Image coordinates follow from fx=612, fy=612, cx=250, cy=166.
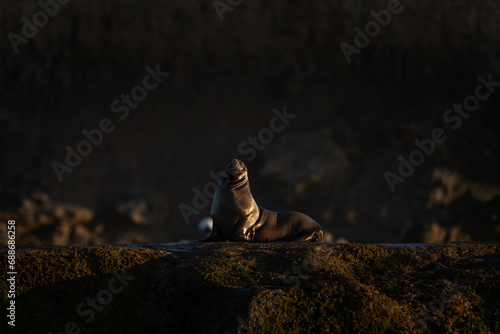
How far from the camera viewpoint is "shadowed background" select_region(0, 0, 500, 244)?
12609 millimetres

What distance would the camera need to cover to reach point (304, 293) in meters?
3.12

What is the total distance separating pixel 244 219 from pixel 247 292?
5.69 ft

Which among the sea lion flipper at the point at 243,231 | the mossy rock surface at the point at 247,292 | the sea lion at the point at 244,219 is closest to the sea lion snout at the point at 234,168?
the sea lion at the point at 244,219

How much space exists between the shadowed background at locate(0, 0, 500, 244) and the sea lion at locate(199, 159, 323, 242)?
7.93 metres

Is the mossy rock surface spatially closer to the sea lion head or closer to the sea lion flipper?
the sea lion flipper

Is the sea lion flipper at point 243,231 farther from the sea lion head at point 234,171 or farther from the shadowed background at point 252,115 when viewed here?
the shadowed background at point 252,115

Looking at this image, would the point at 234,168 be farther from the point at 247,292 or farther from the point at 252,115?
the point at 252,115

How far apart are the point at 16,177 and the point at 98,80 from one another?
264 cm

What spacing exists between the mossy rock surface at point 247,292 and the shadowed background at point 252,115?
9130mm

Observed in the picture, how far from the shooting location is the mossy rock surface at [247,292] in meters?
3.01

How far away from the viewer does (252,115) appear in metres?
13.4

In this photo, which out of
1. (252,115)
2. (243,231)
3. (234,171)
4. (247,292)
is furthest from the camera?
(252,115)

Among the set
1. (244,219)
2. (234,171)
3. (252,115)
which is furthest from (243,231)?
(252,115)

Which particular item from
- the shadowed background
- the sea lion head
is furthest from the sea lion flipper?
the shadowed background
